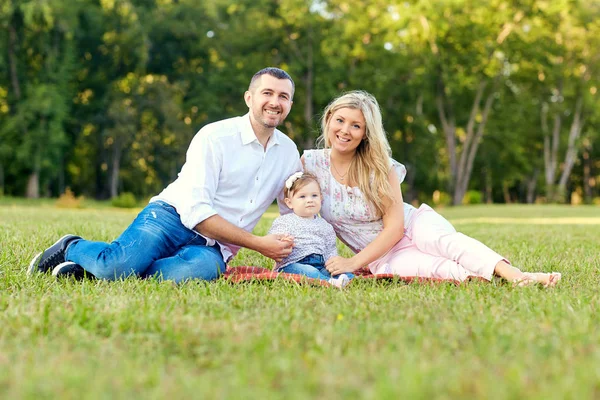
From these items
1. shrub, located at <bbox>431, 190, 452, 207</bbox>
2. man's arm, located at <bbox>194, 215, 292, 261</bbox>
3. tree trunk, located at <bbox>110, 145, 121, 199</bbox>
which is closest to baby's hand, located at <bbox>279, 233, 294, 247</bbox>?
man's arm, located at <bbox>194, 215, 292, 261</bbox>

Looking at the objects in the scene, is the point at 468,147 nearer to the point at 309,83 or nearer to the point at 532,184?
the point at 309,83

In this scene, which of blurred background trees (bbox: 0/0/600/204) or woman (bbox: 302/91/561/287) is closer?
woman (bbox: 302/91/561/287)

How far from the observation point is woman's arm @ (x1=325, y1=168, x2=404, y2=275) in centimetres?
491

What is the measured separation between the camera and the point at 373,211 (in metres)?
5.26

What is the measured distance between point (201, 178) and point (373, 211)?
4.66 feet

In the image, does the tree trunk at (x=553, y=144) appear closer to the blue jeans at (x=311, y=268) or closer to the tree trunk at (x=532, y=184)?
the tree trunk at (x=532, y=184)

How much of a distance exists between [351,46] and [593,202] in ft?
79.8

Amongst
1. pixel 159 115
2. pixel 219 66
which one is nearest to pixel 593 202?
pixel 219 66

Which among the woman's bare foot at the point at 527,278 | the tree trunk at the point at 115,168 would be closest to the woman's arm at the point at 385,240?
the woman's bare foot at the point at 527,278

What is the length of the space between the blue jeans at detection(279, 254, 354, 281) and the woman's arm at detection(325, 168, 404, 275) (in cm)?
9

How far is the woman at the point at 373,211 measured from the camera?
4.93 m

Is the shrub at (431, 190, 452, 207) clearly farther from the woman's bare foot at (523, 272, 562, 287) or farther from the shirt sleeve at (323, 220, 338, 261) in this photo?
the woman's bare foot at (523, 272, 562, 287)

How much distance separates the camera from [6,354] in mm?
2564

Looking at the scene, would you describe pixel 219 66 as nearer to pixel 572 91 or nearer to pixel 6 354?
pixel 572 91
